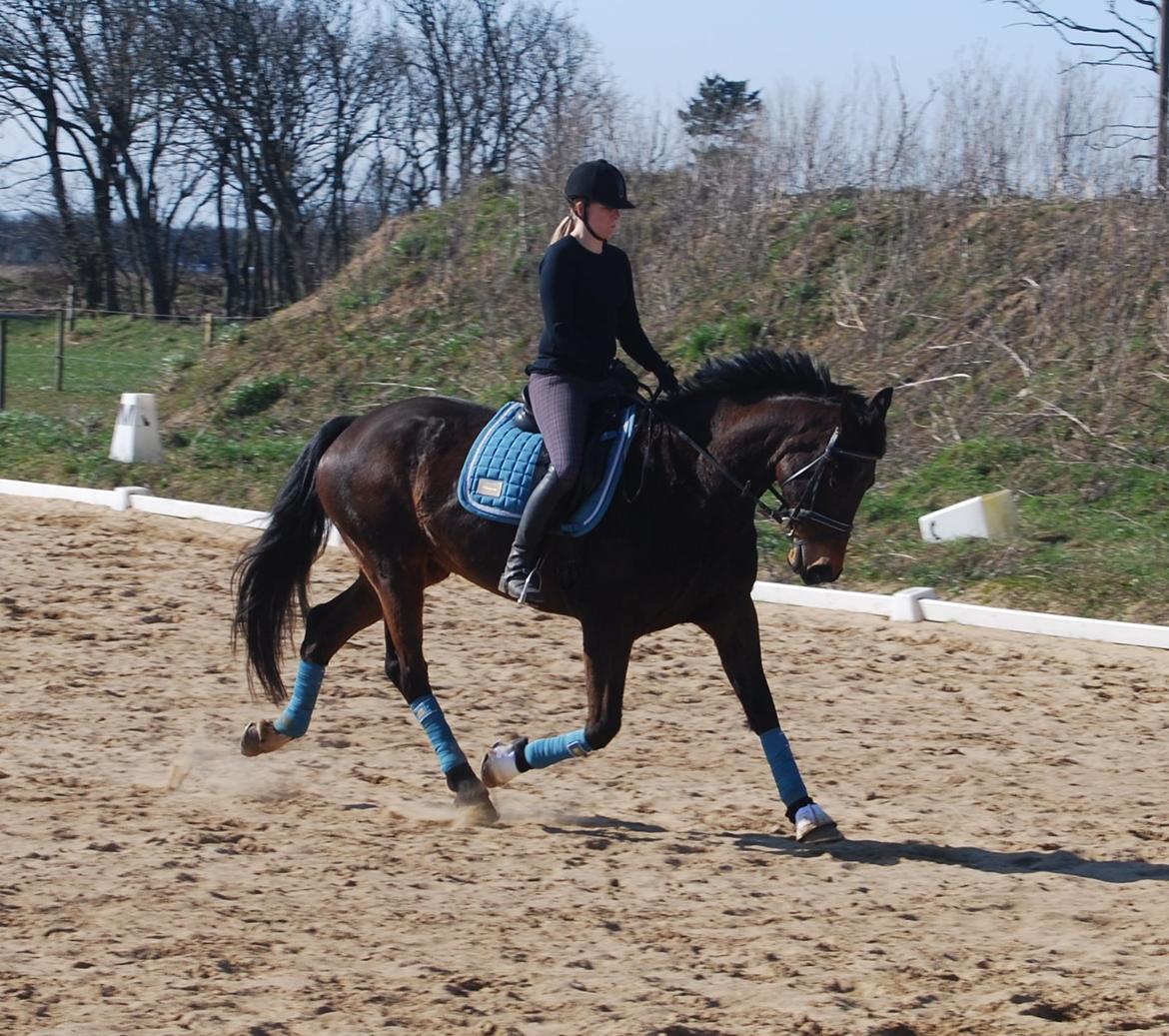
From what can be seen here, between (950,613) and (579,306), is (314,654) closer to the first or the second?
(579,306)

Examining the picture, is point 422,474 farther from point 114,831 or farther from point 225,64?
point 225,64

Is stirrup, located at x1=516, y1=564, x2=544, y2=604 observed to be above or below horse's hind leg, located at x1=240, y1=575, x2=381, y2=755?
above

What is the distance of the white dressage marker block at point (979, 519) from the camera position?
10250mm

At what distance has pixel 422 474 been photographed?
6148 mm

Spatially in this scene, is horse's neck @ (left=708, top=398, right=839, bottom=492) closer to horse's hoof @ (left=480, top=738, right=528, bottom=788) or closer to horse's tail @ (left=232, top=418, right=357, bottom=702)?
horse's hoof @ (left=480, top=738, right=528, bottom=788)

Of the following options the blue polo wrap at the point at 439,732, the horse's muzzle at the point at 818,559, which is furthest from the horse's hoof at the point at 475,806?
the horse's muzzle at the point at 818,559

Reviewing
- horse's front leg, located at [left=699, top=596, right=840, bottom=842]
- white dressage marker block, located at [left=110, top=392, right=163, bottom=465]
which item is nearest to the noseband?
horse's front leg, located at [left=699, top=596, right=840, bottom=842]

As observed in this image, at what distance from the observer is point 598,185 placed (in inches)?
219

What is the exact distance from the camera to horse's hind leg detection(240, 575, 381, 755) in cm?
623

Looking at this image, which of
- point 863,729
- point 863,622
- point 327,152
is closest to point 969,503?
point 863,622

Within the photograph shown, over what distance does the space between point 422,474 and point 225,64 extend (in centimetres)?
2674

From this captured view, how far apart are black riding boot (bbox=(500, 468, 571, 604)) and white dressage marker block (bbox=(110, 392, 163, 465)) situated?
8.85 m

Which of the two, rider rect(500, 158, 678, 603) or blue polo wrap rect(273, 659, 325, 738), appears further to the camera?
blue polo wrap rect(273, 659, 325, 738)

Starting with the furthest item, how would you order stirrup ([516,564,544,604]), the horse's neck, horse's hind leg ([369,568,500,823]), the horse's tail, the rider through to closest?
the horse's tail, horse's hind leg ([369,568,500,823]), stirrup ([516,564,544,604]), the rider, the horse's neck
